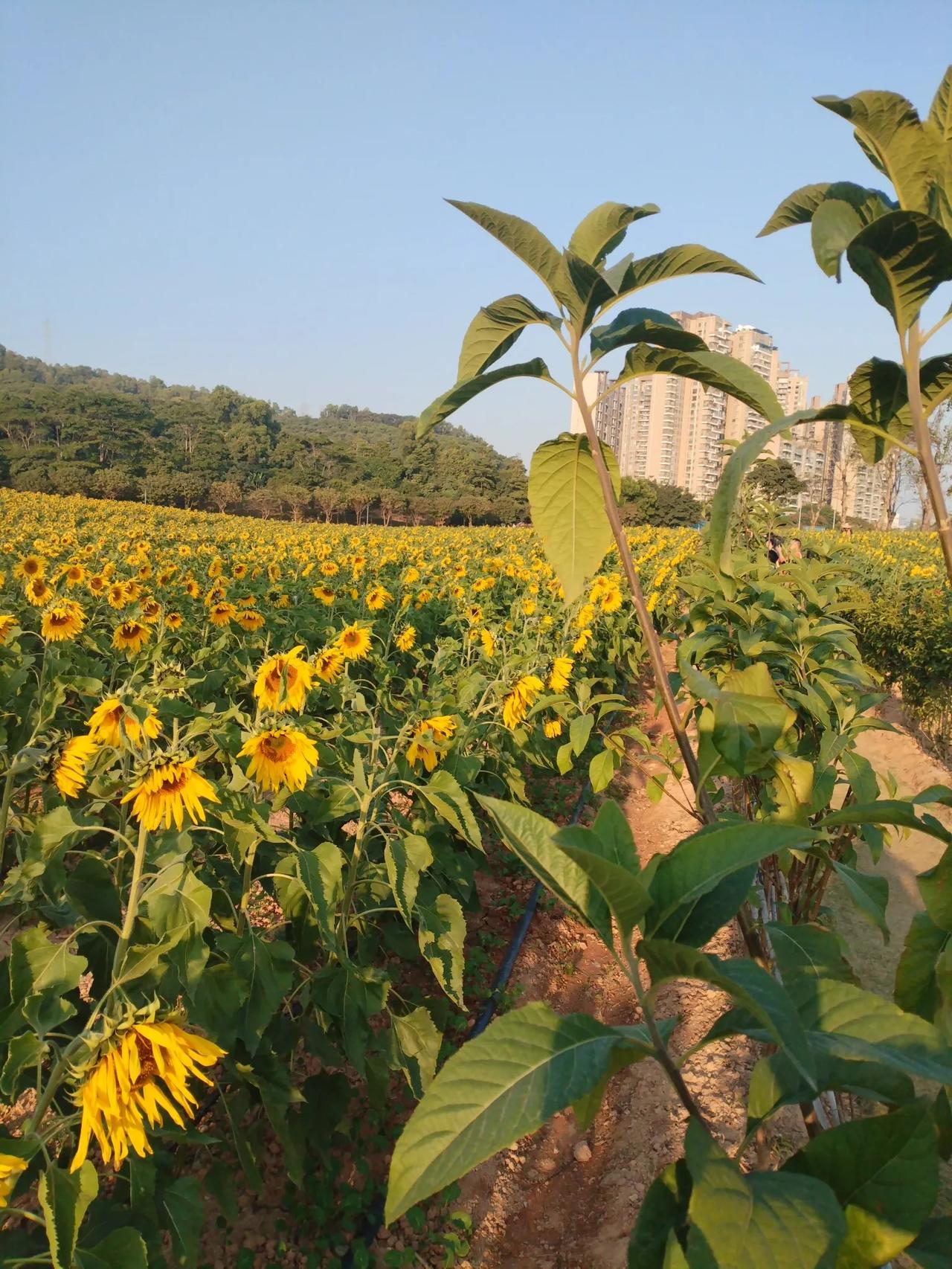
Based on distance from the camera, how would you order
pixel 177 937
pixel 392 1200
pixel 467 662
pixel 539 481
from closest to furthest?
pixel 392 1200 < pixel 539 481 < pixel 177 937 < pixel 467 662

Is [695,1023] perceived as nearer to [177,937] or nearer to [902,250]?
[177,937]

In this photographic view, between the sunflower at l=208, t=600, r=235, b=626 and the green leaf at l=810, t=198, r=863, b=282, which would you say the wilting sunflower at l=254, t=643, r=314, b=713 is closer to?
the green leaf at l=810, t=198, r=863, b=282

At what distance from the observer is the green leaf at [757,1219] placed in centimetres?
54

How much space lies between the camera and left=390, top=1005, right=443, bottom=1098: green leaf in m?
2.07

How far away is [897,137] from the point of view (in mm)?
731

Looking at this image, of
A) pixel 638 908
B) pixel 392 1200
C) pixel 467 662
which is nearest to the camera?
pixel 392 1200

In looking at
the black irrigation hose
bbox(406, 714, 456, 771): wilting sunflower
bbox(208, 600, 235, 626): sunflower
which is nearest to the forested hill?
bbox(208, 600, 235, 626): sunflower

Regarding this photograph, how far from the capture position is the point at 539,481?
97 cm

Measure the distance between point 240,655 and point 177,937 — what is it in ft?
11.9

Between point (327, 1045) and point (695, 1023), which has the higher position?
point (327, 1045)

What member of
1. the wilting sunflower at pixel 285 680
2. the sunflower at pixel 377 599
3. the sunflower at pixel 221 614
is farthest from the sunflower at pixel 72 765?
the sunflower at pixel 377 599

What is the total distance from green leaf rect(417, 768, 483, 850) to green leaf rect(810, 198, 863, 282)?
1571 millimetres

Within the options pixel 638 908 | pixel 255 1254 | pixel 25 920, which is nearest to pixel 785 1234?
pixel 638 908

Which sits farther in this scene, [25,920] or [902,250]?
[25,920]
